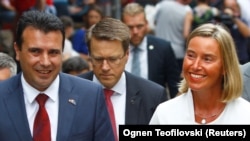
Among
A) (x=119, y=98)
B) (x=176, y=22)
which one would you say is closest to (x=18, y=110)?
(x=119, y=98)

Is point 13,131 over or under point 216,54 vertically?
under

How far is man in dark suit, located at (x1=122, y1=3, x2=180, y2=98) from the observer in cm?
798

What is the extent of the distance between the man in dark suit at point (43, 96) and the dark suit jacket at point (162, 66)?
3.48 meters

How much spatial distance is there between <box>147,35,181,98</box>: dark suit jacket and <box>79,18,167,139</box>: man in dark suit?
221cm

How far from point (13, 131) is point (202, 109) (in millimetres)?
1121

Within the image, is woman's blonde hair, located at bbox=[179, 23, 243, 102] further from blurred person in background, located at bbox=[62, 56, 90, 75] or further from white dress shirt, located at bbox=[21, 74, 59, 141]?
blurred person in background, located at bbox=[62, 56, 90, 75]

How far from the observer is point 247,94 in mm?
5109

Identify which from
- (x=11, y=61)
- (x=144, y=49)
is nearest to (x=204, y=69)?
(x=11, y=61)

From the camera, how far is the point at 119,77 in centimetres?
564

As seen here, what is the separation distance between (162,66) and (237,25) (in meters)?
3.60

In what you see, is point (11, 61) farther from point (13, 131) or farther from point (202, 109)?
point (202, 109)

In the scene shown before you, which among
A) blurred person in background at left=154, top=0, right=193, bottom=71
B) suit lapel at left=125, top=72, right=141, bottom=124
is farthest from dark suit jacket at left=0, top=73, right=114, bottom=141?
blurred person in background at left=154, top=0, right=193, bottom=71

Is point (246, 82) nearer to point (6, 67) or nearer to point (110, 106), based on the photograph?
point (110, 106)

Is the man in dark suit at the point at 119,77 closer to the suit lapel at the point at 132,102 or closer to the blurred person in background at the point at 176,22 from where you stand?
the suit lapel at the point at 132,102
